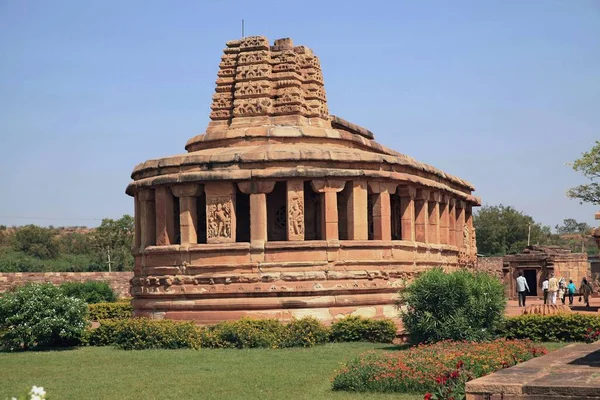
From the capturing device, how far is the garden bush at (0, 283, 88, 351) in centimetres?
1852

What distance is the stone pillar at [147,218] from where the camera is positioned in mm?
22016

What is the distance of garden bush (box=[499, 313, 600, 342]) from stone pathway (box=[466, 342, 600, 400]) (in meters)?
8.20

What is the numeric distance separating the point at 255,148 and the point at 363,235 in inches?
125

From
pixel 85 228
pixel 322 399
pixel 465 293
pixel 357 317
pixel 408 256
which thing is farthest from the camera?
pixel 85 228

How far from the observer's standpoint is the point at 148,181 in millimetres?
21453

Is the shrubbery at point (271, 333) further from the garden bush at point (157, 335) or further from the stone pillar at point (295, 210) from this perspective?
the stone pillar at point (295, 210)

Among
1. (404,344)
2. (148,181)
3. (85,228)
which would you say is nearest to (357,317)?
(404,344)

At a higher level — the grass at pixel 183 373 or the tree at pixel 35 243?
the tree at pixel 35 243

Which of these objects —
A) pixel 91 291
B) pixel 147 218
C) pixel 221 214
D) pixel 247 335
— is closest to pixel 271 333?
pixel 247 335

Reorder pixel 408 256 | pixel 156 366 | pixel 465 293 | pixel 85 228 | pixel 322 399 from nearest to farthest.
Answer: pixel 322 399 → pixel 156 366 → pixel 465 293 → pixel 408 256 → pixel 85 228

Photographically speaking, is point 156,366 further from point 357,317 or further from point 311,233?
point 311,233

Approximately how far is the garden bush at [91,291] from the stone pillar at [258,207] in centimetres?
1383

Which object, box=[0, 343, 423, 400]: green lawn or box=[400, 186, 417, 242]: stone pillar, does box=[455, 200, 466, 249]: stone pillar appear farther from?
box=[0, 343, 423, 400]: green lawn

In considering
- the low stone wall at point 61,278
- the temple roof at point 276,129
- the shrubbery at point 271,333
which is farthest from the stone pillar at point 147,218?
the low stone wall at point 61,278
